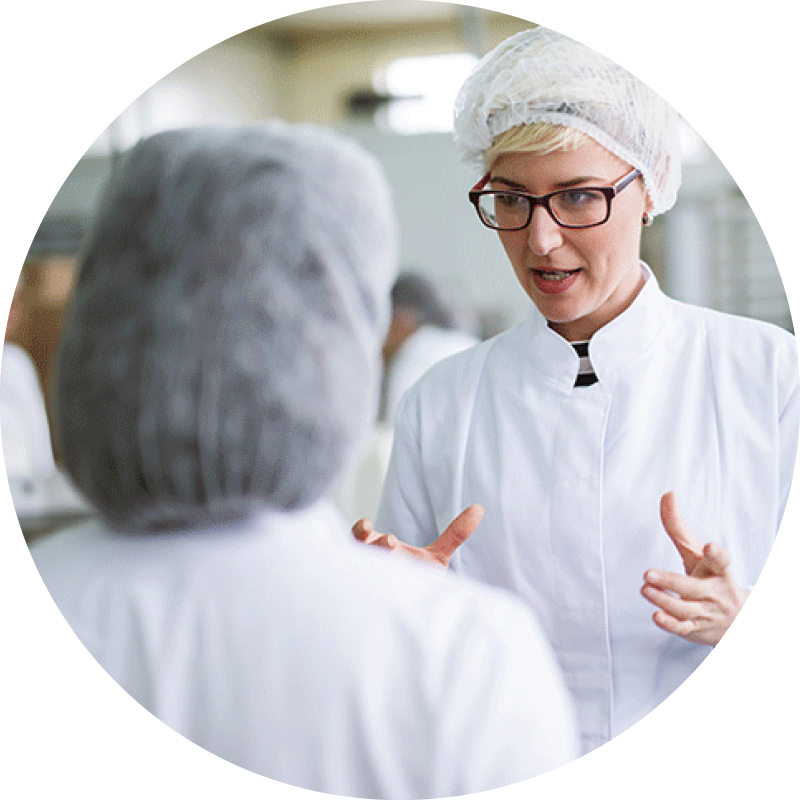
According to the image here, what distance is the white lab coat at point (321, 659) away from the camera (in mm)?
692

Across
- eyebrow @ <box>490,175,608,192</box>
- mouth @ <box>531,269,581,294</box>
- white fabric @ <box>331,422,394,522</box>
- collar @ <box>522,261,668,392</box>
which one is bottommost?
white fabric @ <box>331,422,394,522</box>

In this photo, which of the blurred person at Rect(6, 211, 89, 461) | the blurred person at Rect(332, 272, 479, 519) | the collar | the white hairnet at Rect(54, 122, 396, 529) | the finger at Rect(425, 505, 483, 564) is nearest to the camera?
the white hairnet at Rect(54, 122, 396, 529)

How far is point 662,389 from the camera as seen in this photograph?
3.98 ft

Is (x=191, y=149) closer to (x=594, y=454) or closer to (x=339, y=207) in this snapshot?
(x=339, y=207)

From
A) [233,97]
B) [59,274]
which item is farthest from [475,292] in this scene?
[59,274]

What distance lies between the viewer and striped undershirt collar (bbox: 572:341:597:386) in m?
1.25

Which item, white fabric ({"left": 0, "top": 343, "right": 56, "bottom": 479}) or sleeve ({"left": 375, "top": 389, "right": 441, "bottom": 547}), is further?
sleeve ({"left": 375, "top": 389, "right": 441, "bottom": 547})

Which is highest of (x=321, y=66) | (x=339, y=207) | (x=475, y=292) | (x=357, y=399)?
(x=321, y=66)

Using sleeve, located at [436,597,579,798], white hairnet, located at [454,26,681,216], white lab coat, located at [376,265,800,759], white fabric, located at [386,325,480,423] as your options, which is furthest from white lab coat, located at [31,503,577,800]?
white fabric, located at [386,325,480,423]

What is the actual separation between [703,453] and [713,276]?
294 millimetres

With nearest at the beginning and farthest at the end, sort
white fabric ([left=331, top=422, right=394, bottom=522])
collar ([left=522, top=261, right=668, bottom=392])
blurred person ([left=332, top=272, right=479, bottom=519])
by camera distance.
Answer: collar ([left=522, top=261, right=668, bottom=392]) → white fabric ([left=331, top=422, right=394, bottom=522]) → blurred person ([left=332, top=272, right=479, bottom=519])

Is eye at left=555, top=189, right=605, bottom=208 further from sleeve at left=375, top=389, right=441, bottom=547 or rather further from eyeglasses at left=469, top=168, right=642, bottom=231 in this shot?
sleeve at left=375, top=389, right=441, bottom=547

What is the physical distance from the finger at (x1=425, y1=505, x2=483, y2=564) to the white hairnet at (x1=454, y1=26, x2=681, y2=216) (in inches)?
21.0

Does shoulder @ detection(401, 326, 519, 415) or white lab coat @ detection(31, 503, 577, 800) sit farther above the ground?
shoulder @ detection(401, 326, 519, 415)
